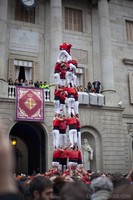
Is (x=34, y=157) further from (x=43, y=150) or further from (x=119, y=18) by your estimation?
(x=119, y=18)

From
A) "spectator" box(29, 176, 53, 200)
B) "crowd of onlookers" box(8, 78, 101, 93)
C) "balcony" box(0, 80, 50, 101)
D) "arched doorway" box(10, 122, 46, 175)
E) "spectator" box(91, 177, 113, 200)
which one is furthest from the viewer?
"arched doorway" box(10, 122, 46, 175)

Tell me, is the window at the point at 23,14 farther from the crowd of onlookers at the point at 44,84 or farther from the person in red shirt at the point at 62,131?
the person in red shirt at the point at 62,131

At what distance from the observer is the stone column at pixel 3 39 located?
21969mm

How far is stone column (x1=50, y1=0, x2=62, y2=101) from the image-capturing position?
2366 cm

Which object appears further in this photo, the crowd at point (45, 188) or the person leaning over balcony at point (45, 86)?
the person leaning over balcony at point (45, 86)

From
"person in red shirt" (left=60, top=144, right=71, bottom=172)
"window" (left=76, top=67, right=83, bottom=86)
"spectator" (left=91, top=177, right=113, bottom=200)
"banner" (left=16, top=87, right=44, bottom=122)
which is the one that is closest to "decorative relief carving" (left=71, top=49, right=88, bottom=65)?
"window" (left=76, top=67, right=83, bottom=86)

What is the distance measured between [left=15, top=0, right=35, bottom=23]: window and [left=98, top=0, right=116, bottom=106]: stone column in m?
6.44

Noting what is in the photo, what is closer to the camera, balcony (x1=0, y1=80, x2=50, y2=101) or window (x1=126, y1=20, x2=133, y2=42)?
balcony (x1=0, y1=80, x2=50, y2=101)

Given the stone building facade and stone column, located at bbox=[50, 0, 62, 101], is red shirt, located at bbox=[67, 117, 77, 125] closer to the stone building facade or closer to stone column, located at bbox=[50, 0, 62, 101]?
the stone building facade

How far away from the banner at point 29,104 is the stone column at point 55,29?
254 centimetres

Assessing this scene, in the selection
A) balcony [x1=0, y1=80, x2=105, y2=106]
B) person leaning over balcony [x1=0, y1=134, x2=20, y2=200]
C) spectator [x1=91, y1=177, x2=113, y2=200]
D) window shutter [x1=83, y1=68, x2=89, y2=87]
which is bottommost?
spectator [x1=91, y1=177, x2=113, y2=200]

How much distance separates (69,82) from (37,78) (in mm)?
9909

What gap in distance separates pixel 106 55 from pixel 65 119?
12.6m

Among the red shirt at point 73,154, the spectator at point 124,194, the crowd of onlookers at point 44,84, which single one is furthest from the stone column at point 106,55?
the spectator at point 124,194
